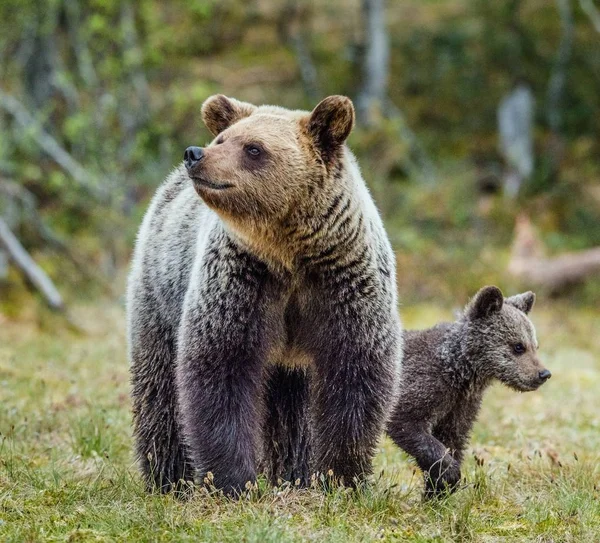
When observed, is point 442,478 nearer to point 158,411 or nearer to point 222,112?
point 158,411

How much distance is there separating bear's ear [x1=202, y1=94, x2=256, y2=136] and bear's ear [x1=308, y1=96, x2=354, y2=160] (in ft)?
1.85

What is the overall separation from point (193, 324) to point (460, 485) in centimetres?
209

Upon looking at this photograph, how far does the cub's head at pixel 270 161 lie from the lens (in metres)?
5.48

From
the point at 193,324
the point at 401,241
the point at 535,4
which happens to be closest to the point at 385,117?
the point at 401,241

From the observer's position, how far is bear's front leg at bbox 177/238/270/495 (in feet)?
17.9

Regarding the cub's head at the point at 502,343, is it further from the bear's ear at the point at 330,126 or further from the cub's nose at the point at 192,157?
the cub's nose at the point at 192,157

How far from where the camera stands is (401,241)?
60.8 ft

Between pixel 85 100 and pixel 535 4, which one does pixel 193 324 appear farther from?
pixel 535 4

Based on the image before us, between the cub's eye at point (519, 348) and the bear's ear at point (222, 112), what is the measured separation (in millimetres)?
2621

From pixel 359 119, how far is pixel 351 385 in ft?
57.6

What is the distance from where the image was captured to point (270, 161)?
563 centimetres

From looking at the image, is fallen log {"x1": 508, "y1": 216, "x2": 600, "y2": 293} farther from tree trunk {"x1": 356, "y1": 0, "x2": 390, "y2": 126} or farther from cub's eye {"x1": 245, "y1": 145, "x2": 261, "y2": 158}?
cub's eye {"x1": 245, "y1": 145, "x2": 261, "y2": 158}

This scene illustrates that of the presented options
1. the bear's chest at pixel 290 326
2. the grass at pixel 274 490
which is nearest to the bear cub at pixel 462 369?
the grass at pixel 274 490

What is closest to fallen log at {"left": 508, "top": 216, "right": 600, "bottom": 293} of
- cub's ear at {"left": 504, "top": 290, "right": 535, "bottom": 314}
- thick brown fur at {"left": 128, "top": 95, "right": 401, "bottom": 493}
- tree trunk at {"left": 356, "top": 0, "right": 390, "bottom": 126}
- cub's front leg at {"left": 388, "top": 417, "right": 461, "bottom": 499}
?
tree trunk at {"left": 356, "top": 0, "right": 390, "bottom": 126}
